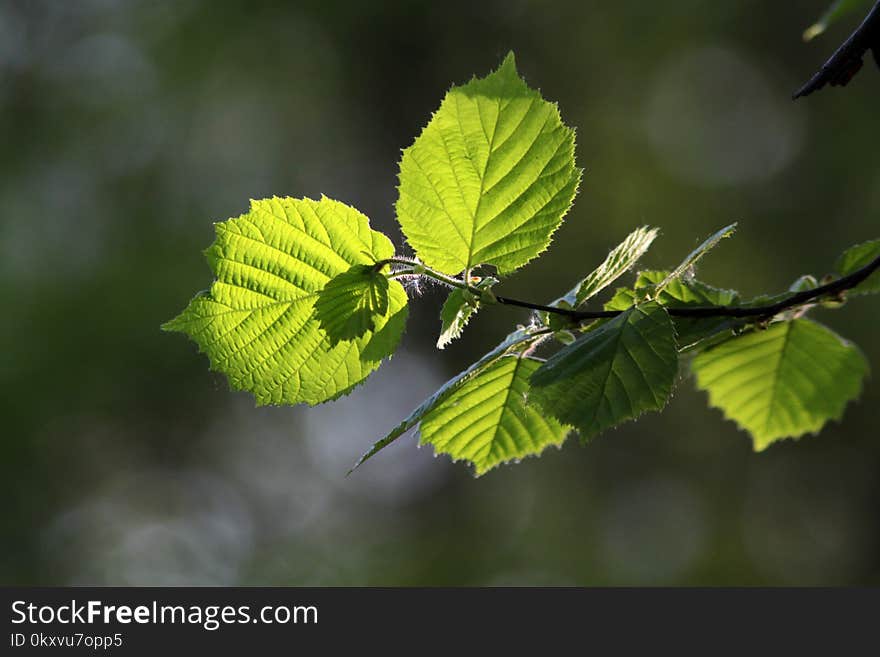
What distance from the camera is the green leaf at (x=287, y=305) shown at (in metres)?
0.90

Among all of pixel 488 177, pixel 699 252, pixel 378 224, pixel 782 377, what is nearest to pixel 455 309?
pixel 488 177

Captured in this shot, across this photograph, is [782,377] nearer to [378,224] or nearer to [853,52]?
[853,52]

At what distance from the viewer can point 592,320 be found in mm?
885

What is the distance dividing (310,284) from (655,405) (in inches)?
14.0

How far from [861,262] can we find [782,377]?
0.22 meters

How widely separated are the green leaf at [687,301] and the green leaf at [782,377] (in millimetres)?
144

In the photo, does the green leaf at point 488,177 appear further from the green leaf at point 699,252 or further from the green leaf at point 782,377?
the green leaf at point 782,377

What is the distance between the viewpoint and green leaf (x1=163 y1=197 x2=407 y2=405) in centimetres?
90

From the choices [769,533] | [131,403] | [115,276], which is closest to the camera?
[115,276]

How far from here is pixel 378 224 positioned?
7.72m

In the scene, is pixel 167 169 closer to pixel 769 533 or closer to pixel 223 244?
pixel 769 533

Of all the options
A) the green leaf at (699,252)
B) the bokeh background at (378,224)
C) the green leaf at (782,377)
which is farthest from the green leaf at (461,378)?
the bokeh background at (378,224)

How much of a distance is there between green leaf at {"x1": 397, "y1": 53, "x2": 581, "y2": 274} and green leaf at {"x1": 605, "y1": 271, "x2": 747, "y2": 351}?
0.11 m

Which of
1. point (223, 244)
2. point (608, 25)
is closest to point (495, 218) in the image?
point (223, 244)
